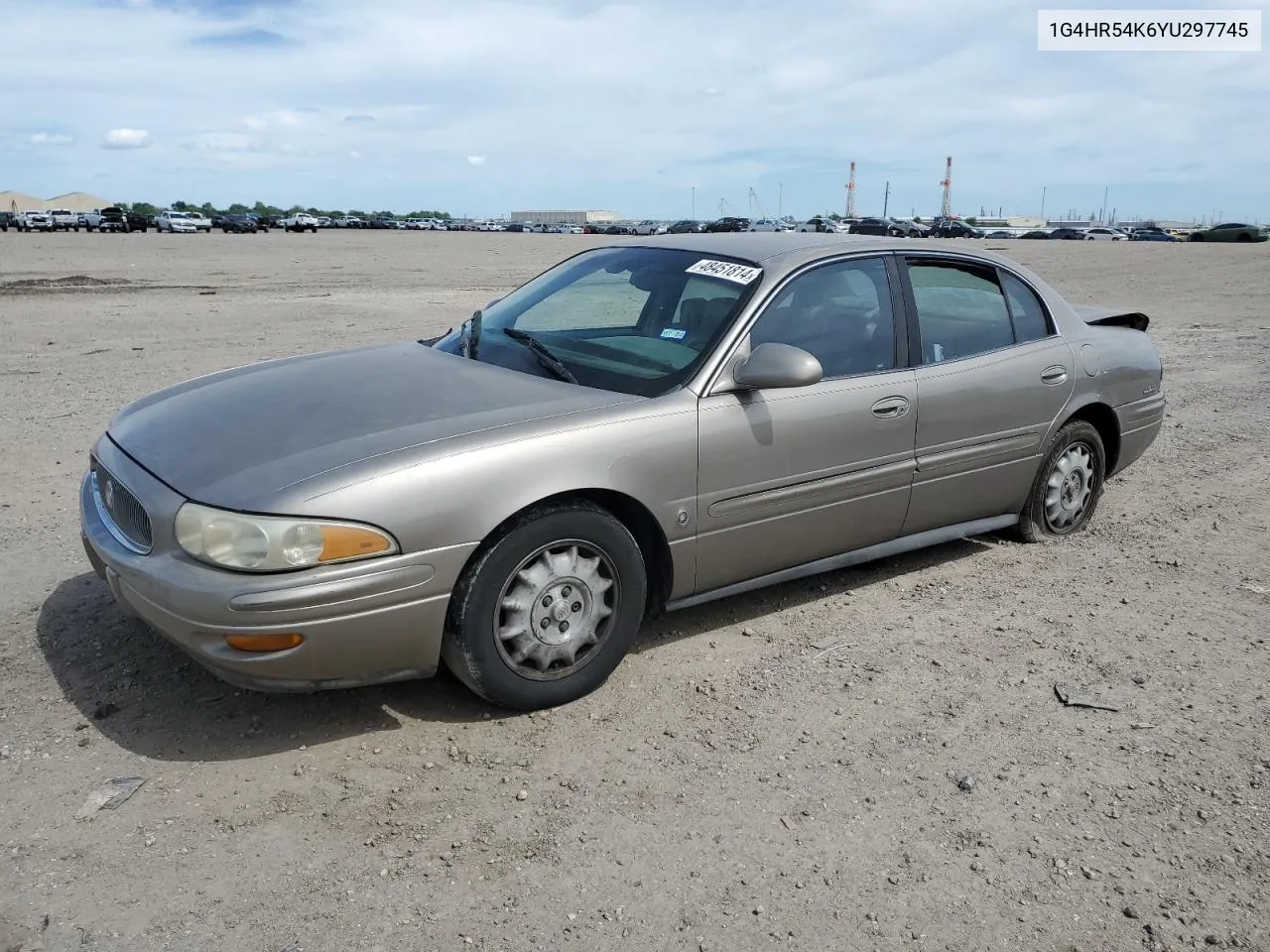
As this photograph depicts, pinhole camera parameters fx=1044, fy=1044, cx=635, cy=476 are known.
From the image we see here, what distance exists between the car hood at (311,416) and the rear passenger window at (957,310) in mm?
1686

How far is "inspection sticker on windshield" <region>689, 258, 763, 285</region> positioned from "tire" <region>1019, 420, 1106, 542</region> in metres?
2.05

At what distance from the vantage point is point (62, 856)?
281cm

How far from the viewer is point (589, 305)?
187 inches

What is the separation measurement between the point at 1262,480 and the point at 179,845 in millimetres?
6646

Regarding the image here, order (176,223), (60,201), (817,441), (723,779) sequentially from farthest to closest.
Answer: (60,201)
(176,223)
(817,441)
(723,779)

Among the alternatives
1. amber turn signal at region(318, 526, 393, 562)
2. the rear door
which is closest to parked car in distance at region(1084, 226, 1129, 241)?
the rear door

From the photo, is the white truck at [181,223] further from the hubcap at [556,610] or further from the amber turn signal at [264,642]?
the amber turn signal at [264,642]

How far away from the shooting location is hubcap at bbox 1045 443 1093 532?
548 cm

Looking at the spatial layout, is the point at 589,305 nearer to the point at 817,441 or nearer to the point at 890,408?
the point at 817,441

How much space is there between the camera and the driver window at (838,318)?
13.9ft

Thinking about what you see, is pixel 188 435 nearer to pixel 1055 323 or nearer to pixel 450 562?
pixel 450 562

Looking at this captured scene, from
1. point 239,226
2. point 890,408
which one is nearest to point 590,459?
point 890,408

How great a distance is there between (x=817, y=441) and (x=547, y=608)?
1349 mm

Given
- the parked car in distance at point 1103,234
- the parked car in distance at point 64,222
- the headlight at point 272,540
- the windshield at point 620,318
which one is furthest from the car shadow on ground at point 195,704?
the parked car in distance at point 1103,234
